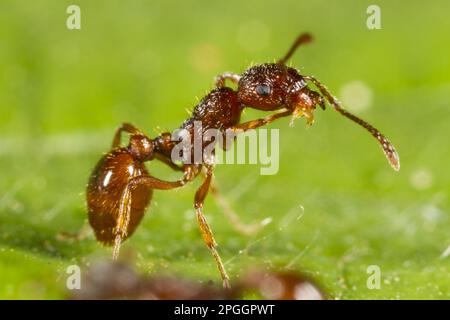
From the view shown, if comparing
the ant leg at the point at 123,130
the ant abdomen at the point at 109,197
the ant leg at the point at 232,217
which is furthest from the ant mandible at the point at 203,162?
the ant leg at the point at 232,217

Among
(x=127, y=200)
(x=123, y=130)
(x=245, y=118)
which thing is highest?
(x=245, y=118)

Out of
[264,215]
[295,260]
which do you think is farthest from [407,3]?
[295,260]

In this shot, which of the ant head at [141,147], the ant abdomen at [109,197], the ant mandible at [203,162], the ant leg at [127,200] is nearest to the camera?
the ant leg at [127,200]

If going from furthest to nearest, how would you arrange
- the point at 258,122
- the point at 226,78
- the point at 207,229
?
the point at 226,78 < the point at 258,122 < the point at 207,229

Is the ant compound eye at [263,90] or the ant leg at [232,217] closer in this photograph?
the ant compound eye at [263,90]

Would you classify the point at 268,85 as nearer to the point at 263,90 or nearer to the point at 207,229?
the point at 263,90

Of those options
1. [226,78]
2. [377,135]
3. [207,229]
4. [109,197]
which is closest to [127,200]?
[109,197]

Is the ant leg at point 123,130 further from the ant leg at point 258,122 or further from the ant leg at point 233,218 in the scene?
the ant leg at point 258,122

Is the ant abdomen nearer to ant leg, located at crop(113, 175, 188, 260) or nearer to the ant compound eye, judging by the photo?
ant leg, located at crop(113, 175, 188, 260)
